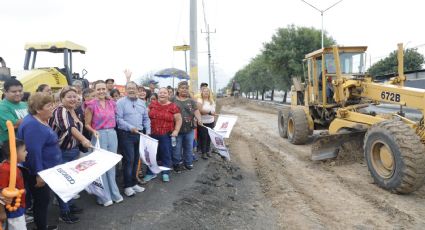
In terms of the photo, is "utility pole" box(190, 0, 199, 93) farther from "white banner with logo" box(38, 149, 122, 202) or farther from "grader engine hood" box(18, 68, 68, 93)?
"white banner with logo" box(38, 149, 122, 202)

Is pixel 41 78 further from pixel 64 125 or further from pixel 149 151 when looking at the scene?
pixel 64 125

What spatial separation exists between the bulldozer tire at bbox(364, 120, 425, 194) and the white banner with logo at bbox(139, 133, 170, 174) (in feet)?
11.8

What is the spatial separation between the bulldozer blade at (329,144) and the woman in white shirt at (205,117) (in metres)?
2.30

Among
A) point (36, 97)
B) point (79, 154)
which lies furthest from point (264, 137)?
point (36, 97)

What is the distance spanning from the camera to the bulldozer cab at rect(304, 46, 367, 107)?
1015cm

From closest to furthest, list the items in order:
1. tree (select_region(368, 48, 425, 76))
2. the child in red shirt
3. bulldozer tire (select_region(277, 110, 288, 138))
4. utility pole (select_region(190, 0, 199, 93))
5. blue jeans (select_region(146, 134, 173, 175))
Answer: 1. the child in red shirt
2. blue jeans (select_region(146, 134, 173, 175))
3. bulldozer tire (select_region(277, 110, 288, 138))
4. utility pole (select_region(190, 0, 199, 93))
5. tree (select_region(368, 48, 425, 76))

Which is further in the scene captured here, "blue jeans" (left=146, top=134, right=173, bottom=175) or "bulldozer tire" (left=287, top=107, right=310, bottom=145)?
"bulldozer tire" (left=287, top=107, right=310, bottom=145)

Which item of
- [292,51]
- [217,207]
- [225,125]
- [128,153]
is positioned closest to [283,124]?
[225,125]

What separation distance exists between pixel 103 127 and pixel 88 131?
0.22m

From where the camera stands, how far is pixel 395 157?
618 cm

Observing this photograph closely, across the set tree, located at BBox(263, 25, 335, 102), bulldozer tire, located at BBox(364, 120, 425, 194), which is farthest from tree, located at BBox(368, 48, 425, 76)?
bulldozer tire, located at BBox(364, 120, 425, 194)

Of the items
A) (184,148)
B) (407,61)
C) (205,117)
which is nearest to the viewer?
(184,148)

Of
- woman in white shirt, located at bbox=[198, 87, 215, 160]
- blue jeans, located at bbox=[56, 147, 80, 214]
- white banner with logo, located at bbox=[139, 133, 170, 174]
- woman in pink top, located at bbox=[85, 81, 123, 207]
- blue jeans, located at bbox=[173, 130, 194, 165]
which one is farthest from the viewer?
woman in white shirt, located at bbox=[198, 87, 215, 160]

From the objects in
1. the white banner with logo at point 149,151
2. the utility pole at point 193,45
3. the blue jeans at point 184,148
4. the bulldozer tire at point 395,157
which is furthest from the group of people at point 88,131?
the utility pole at point 193,45
